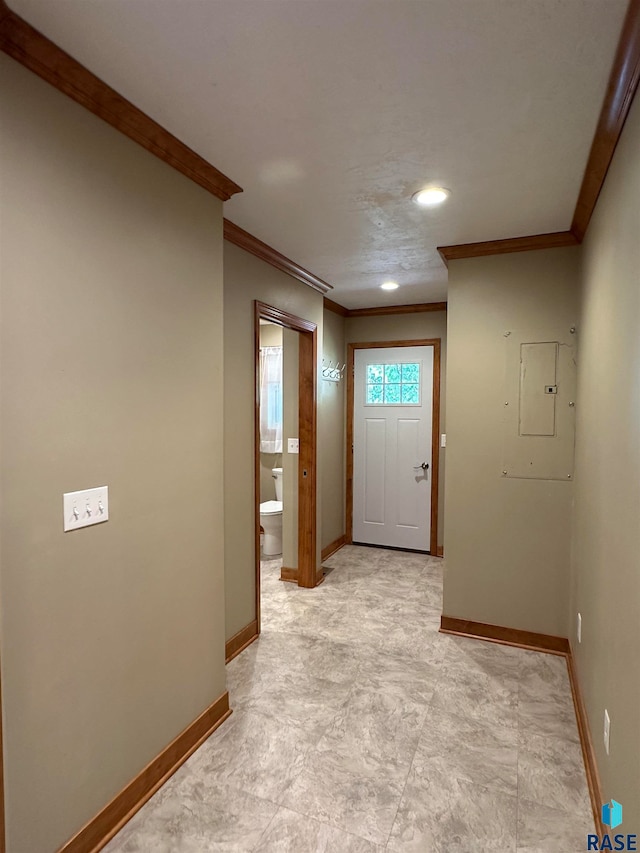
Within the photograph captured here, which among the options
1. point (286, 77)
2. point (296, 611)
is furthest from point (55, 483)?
point (296, 611)

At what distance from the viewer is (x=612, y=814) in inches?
61.1

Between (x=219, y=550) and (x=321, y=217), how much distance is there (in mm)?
1826

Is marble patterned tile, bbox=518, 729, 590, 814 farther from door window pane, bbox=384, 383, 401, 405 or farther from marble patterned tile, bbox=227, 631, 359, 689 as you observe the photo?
door window pane, bbox=384, 383, 401, 405

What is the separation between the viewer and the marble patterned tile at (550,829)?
1.70 m

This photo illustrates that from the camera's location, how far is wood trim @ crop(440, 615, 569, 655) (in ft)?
9.98

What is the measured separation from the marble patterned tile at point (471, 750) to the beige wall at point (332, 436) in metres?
2.55

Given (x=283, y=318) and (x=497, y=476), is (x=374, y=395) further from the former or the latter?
(x=497, y=476)

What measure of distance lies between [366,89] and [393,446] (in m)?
3.87

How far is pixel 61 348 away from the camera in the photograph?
1.54 metres

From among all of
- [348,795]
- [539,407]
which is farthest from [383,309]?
[348,795]

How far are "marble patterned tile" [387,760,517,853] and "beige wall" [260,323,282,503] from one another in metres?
3.67

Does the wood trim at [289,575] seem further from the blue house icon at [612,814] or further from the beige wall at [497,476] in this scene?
the blue house icon at [612,814]

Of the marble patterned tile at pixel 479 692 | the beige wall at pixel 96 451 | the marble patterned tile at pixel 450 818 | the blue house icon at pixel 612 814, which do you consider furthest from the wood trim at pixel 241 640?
the blue house icon at pixel 612 814

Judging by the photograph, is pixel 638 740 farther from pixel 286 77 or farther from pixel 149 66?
pixel 149 66
